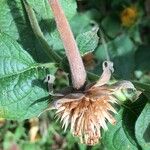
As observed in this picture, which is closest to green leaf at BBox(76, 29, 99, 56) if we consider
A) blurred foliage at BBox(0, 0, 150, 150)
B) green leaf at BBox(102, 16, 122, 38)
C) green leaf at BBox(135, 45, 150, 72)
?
Answer: blurred foliage at BBox(0, 0, 150, 150)

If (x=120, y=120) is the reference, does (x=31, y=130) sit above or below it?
below

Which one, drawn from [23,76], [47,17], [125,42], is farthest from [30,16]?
[125,42]

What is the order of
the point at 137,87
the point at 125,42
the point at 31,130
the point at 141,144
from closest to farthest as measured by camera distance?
the point at 137,87 → the point at 141,144 → the point at 125,42 → the point at 31,130

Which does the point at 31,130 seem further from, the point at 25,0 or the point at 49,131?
the point at 25,0

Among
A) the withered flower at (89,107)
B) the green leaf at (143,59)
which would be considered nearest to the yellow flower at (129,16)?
the green leaf at (143,59)

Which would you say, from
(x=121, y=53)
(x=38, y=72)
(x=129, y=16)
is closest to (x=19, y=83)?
(x=38, y=72)

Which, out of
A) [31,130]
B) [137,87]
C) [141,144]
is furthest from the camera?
[31,130]

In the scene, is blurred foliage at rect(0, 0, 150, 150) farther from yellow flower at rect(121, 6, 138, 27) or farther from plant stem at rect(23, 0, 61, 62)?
yellow flower at rect(121, 6, 138, 27)
